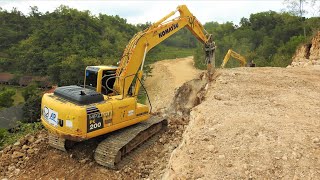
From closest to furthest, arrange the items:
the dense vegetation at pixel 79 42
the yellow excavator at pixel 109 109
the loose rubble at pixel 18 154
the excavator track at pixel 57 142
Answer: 1. the yellow excavator at pixel 109 109
2. the loose rubble at pixel 18 154
3. the excavator track at pixel 57 142
4. the dense vegetation at pixel 79 42

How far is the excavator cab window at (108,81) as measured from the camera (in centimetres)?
919

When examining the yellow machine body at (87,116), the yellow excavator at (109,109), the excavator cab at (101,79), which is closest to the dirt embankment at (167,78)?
the yellow excavator at (109,109)

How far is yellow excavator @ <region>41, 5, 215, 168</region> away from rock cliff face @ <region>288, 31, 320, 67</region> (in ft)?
28.5

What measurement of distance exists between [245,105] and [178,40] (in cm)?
6933

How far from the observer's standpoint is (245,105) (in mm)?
7898

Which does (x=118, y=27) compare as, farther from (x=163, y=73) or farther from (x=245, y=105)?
(x=245, y=105)

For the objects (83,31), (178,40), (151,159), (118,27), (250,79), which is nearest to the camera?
(151,159)

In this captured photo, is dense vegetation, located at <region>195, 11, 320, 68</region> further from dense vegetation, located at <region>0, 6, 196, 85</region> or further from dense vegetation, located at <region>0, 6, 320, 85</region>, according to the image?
dense vegetation, located at <region>0, 6, 196, 85</region>

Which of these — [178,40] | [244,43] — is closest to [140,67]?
[244,43]

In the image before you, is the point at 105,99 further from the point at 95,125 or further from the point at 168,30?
the point at 168,30

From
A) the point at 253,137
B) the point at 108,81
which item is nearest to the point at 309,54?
the point at 108,81

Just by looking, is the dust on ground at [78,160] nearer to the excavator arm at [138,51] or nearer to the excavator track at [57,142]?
the excavator track at [57,142]

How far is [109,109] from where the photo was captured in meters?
8.06

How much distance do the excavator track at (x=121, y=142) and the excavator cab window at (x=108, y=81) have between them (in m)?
1.19
